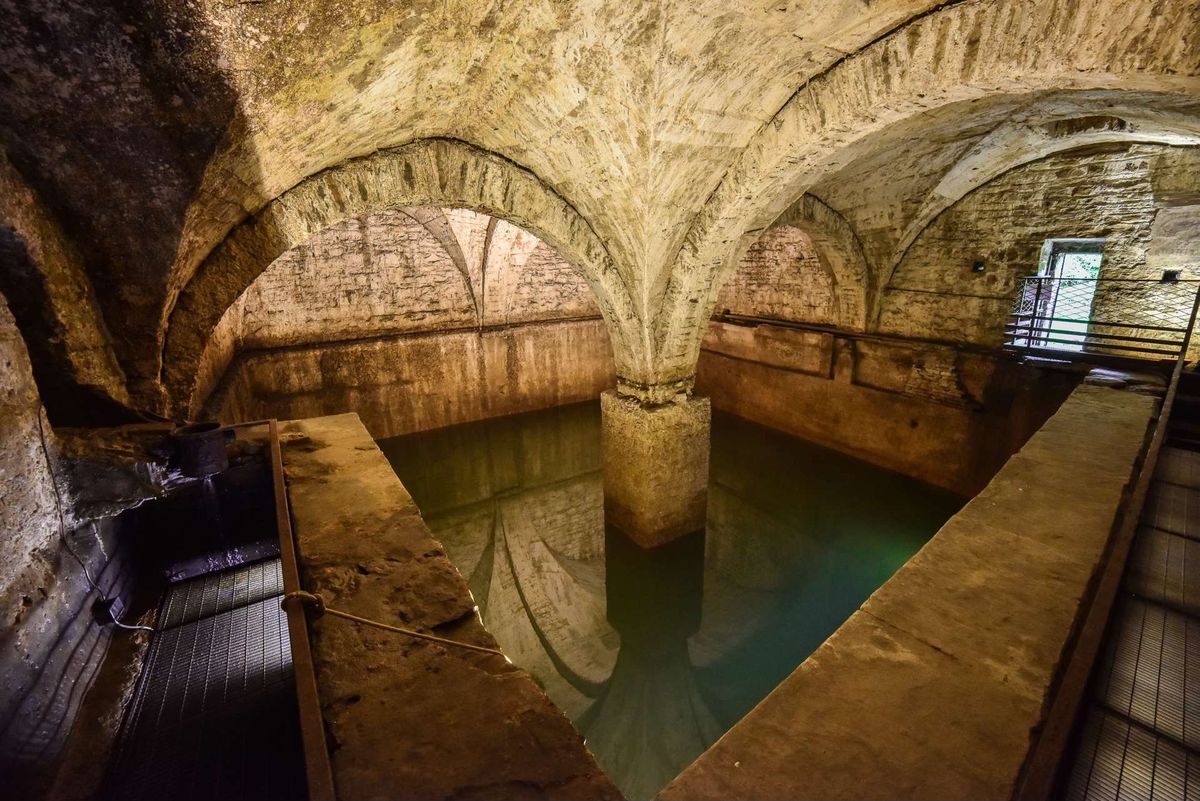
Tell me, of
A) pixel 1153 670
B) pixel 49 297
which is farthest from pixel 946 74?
pixel 49 297

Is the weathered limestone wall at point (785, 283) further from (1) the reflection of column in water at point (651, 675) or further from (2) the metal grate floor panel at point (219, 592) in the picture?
(2) the metal grate floor panel at point (219, 592)

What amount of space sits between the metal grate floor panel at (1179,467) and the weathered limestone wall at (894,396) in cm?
238

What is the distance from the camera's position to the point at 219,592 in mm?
2660

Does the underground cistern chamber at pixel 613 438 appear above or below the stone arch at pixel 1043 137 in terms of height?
below

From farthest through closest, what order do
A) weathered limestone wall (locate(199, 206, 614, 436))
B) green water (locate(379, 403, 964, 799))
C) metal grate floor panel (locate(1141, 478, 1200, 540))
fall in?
weathered limestone wall (locate(199, 206, 614, 436)), green water (locate(379, 403, 964, 799)), metal grate floor panel (locate(1141, 478, 1200, 540))

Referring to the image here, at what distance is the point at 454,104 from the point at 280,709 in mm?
3224

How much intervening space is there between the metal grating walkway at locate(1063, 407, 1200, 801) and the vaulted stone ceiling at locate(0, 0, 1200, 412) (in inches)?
72.9

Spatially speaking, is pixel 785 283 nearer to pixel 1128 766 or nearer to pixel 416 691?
pixel 1128 766

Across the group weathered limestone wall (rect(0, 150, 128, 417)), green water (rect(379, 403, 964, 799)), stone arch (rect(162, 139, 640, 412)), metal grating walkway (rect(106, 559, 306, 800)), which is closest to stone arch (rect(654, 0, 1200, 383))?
stone arch (rect(162, 139, 640, 412))

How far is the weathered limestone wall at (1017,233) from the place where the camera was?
192 inches

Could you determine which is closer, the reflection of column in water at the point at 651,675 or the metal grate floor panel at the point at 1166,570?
the metal grate floor panel at the point at 1166,570

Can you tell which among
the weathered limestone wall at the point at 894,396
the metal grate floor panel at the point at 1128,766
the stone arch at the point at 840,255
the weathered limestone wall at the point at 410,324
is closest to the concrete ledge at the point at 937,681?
the metal grate floor panel at the point at 1128,766

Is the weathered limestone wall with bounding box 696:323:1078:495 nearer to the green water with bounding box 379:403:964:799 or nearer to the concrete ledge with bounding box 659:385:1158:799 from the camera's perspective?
the green water with bounding box 379:403:964:799

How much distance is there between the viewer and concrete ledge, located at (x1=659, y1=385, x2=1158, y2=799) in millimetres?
1095
